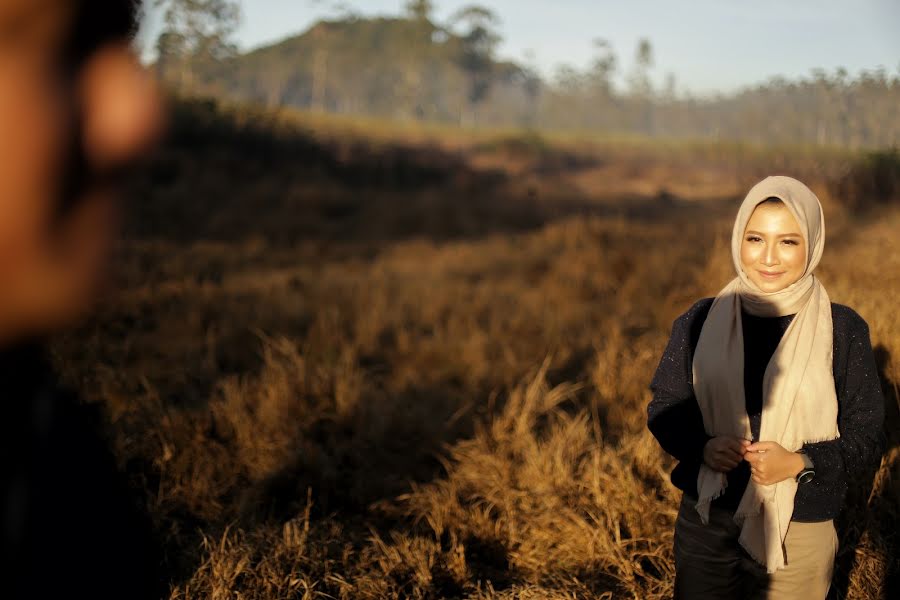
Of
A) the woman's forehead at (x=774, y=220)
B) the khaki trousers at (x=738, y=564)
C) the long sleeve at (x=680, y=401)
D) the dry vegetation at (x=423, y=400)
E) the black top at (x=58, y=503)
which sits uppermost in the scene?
the woman's forehead at (x=774, y=220)

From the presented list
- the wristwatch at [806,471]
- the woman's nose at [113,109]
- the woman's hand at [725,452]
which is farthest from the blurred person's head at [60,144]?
the wristwatch at [806,471]

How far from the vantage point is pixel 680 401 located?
6.60 feet

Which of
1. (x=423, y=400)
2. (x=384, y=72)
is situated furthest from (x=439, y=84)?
(x=423, y=400)

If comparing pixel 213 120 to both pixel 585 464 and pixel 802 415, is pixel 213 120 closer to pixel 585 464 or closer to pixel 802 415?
pixel 585 464

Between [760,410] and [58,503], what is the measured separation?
1.73 m

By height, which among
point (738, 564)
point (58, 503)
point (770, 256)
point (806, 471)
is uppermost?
point (770, 256)

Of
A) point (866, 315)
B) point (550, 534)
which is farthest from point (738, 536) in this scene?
point (866, 315)

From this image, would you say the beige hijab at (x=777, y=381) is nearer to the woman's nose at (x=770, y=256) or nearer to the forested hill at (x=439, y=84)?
the woman's nose at (x=770, y=256)

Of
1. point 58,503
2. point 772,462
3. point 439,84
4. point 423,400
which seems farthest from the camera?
point 439,84

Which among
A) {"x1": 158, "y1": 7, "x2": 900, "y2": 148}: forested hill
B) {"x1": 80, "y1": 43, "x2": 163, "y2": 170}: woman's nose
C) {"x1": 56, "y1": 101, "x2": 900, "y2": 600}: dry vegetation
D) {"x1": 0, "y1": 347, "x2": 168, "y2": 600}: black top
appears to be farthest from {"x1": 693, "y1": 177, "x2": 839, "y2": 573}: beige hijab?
{"x1": 158, "y1": 7, "x2": 900, "y2": 148}: forested hill

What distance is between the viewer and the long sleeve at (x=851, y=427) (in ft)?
6.05

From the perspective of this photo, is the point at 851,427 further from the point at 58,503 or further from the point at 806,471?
the point at 58,503

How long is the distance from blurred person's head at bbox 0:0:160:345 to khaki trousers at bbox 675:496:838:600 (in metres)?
1.81

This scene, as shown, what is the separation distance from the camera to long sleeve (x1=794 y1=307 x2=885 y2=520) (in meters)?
1.84
